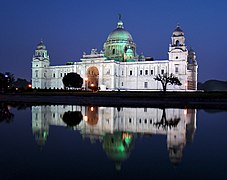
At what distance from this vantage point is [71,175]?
742cm

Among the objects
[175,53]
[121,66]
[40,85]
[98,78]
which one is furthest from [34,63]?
[175,53]

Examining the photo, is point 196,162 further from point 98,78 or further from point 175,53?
point 98,78

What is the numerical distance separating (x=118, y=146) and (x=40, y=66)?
288 feet

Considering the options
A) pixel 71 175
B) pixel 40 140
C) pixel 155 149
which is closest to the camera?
pixel 71 175

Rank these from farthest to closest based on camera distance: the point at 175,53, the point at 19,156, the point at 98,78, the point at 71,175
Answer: the point at 98,78 → the point at 175,53 → the point at 19,156 → the point at 71,175

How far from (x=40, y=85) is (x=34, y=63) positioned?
802 cm

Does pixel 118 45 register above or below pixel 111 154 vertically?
above

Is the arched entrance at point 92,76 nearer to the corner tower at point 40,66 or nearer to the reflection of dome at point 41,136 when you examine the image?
the corner tower at point 40,66

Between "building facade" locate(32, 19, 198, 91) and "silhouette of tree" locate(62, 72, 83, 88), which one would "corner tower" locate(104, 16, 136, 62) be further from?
"silhouette of tree" locate(62, 72, 83, 88)

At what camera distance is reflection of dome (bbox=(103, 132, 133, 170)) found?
9.37 m

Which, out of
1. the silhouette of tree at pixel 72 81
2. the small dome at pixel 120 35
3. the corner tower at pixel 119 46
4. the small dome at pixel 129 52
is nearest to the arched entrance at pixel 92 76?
the corner tower at pixel 119 46

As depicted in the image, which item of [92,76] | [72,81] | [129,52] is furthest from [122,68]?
[72,81]

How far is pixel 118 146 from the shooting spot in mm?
10984

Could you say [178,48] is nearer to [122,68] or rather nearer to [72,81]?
[122,68]
